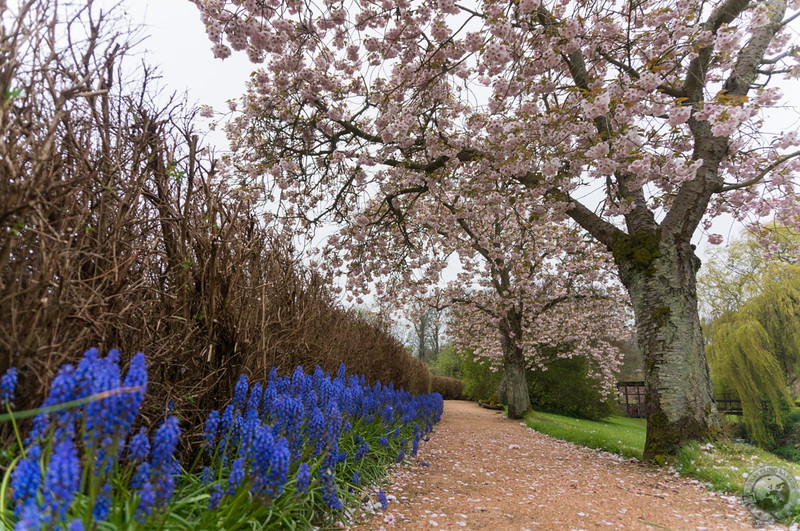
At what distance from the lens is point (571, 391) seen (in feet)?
65.1

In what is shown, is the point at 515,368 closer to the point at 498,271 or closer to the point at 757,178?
the point at 498,271

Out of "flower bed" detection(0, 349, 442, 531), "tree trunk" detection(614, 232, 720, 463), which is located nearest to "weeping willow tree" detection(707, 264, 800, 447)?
"tree trunk" detection(614, 232, 720, 463)

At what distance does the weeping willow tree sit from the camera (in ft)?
48.7

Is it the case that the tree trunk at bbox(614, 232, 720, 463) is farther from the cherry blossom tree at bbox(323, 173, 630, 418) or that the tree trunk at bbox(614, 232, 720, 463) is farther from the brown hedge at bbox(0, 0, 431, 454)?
the brown hedge at bbox(0, 0, 431, 454)

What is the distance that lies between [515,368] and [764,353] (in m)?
8.72

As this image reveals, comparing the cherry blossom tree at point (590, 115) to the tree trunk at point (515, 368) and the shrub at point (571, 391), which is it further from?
the shrub at point (571, 391)

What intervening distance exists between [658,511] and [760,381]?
15.4 meters

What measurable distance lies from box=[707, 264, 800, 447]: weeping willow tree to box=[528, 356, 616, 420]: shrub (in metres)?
5.17

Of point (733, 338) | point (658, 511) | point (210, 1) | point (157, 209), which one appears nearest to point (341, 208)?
point (210, 1)

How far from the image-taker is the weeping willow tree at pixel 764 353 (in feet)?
48.7

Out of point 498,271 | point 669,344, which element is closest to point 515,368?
point 498,271

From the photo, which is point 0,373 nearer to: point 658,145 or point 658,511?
point 658,511

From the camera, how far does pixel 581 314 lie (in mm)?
15562

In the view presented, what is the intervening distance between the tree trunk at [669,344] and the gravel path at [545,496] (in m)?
0.73
